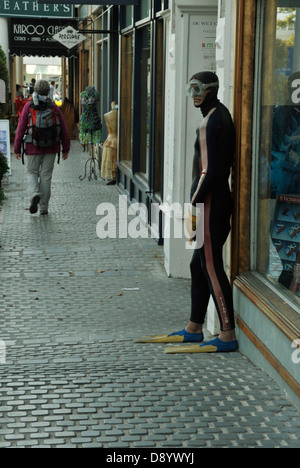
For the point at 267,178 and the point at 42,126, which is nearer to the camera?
the point at 267,178

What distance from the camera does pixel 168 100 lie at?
954 cm

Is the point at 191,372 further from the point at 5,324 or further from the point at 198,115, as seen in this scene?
the point at 198,115

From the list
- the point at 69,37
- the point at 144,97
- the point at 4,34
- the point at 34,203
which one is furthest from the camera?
the point at 4,34

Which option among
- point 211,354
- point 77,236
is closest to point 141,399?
point 211,354

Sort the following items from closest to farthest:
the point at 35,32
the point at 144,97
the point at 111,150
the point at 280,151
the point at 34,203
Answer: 1. the point at 280,151
2. the point at 34,203
3. the point at 144,97
4. the point at 111,150
5. the point at 35,32

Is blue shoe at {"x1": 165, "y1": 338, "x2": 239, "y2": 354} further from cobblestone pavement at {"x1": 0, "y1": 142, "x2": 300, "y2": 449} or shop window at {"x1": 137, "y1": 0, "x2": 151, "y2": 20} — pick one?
shop window at {"x1": 137, "y1": 0, "x2": 151, "y2": 20}

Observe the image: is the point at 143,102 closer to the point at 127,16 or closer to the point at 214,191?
the point at 127,16

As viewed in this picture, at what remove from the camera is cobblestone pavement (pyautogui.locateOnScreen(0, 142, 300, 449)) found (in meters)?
4.74

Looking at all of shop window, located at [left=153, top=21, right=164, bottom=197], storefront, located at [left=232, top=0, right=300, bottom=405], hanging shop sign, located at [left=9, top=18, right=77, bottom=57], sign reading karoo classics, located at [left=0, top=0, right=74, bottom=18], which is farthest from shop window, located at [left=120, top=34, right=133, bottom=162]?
hanging shop sign, located at [left=9, top=18, right=77, bottom=57]

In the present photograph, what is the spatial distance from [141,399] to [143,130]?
8.69 m

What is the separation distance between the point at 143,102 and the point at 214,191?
24.5 ft

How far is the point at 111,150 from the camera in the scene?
17266 mm

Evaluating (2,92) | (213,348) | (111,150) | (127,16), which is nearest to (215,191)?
(213,348)

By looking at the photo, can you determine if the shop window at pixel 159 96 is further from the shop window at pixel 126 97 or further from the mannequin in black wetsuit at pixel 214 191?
the mannequin in black wetsuit at pixel 214 191
